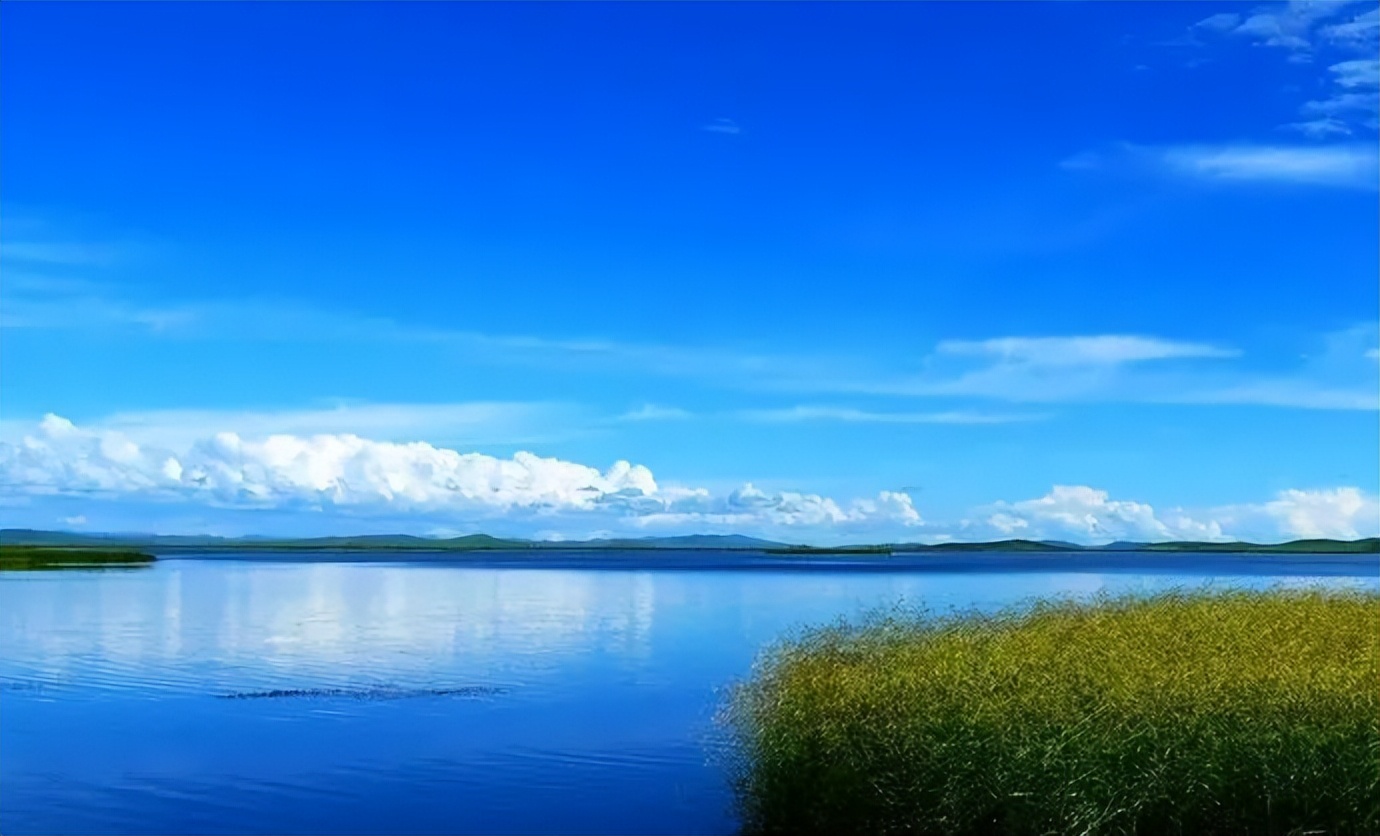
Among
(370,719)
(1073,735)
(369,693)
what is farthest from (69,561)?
(1073,735)

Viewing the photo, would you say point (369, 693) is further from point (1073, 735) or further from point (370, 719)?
point (1073, 735)

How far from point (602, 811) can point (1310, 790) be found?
12.2 metres

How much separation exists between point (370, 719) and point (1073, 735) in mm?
21025

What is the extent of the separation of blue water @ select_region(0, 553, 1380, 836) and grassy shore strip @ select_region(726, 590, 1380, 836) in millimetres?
3654

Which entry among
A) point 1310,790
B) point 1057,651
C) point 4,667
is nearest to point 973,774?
point 1310,790

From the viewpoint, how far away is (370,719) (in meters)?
33.7

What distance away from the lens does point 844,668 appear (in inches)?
869

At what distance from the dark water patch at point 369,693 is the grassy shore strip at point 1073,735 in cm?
1578

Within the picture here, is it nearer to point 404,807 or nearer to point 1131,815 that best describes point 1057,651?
point 1131,815

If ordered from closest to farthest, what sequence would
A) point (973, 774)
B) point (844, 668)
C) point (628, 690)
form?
1. point (973, 774)
2. point (844, 668)
3. point (628, 690)

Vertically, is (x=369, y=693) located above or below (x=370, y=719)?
above

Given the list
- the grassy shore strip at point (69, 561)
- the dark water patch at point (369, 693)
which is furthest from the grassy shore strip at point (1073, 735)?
the grassy shore strip at point (69, 561)

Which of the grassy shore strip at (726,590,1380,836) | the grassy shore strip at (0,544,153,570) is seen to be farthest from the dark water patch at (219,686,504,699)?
the grassy shore strip at (0,544,153,570)

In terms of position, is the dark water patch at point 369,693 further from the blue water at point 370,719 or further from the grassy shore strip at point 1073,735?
the grassy shore strip at point 1073,735
